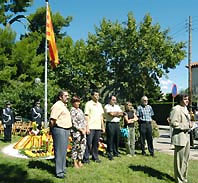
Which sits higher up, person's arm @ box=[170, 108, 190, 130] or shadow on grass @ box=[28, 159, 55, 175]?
person's arm @ box=[170, 108, 190, 130]

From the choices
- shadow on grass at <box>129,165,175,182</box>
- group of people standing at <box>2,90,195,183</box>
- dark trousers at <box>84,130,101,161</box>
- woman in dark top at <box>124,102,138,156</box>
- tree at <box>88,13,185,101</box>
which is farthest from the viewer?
tree at <box>88,13,185,101</box>

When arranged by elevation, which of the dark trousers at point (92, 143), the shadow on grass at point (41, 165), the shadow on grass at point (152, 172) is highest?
the dark trousers at point (92, 143)

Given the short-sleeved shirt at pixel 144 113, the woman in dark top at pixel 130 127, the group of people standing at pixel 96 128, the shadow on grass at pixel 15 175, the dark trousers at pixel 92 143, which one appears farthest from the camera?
the woman in dark top at pixel 130 127

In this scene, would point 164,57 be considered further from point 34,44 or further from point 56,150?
point 56,150

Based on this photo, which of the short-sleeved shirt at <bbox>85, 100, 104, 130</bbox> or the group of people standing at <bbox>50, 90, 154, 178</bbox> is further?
the short-sleeved shirt at <bbox>85, 100, 104, 130</bbox>

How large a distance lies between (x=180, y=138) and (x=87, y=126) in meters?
2.30

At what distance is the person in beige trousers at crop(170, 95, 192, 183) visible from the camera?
709cm

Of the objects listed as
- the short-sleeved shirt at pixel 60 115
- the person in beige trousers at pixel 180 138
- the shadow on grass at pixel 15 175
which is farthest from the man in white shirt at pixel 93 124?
the person in beige trousers at pixel 180 138

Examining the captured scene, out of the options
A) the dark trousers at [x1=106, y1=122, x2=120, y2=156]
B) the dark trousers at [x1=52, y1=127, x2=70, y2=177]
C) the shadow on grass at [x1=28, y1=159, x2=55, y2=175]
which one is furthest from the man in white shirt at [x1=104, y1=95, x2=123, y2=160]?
the dark trousers at [x1=52, y1=127, x2=70, y2=177]

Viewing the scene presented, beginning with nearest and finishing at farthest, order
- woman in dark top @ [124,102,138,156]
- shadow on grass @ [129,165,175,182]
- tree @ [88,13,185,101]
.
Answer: shadow on grass @ [129,165,175,182] → woman in dark top @ [124,102,138,156] → tree @ [88,13,185,101]

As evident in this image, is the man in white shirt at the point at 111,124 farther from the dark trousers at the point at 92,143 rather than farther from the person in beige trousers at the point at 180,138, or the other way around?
the person in beige trousers at the point at 180,138

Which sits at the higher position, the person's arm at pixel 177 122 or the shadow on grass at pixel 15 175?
the person's arm at pixel 177 122

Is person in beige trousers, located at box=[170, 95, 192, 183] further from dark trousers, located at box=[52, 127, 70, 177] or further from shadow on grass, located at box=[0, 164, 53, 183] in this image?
shadow on grass, located at box=[0, 164, 53, 183]

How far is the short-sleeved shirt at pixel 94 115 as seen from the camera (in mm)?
8767
